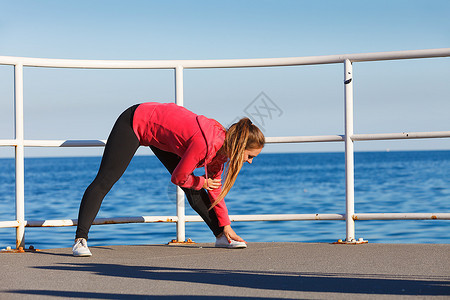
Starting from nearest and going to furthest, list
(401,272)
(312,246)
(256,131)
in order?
(401,272) → (256,131) → (312,246)

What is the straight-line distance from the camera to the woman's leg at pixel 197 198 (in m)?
3.01

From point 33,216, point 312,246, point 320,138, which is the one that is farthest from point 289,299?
point 33,216

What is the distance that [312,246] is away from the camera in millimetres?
3076

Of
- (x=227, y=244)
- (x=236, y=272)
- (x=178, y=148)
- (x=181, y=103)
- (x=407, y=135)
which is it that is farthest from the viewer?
(x=181, y=103)

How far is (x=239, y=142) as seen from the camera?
8.57 feet

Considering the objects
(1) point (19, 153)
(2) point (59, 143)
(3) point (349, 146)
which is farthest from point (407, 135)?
(1) point (19, 153)

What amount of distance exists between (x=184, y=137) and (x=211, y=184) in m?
0.25

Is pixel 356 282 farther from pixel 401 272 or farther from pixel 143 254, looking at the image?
pixel 143 254

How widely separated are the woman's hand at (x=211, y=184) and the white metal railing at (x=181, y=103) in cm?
47

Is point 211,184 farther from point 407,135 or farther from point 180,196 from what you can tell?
point 407,135

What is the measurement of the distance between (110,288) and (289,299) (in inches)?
23.5

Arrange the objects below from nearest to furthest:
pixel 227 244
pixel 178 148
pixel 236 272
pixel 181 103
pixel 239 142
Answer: pixel 236 272 → pixel 239 142 → pixel 178 148 → pixel 227 244 → pixel 181 103

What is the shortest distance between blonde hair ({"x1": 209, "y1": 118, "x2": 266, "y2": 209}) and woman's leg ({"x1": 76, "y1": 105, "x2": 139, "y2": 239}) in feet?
1.51

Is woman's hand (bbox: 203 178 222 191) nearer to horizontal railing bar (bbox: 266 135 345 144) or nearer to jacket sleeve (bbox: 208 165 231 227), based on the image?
jacket sleeve (bbox: 208 165 231 227)
